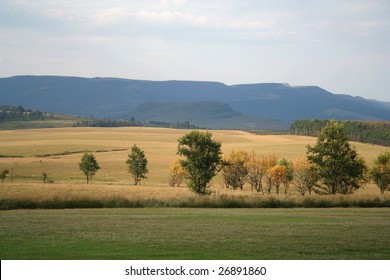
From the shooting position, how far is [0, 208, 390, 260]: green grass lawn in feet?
53.2

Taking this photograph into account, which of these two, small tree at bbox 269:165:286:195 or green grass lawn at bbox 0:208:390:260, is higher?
green grass lawn at bbox 0:208:390:260

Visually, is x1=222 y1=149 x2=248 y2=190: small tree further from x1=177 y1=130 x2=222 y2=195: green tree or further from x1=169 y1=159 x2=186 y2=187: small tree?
x1=177 y1=130 x2=222 y2=195: green tree

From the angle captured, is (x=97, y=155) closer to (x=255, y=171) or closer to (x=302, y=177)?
(x=255, y=171)

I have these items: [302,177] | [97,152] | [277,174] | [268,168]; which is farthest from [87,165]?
[97,152]

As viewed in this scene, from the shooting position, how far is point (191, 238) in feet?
63.9

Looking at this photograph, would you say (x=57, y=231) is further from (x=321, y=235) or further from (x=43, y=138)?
(x=43, y=138)

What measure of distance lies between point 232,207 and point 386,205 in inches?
502

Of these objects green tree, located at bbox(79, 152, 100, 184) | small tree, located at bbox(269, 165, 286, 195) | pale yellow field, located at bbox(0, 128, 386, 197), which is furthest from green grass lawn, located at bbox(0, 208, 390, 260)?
green tree, located at bbox(79, 152, 100, 184)

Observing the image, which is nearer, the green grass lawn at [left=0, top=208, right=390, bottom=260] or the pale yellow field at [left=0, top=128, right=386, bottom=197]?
the green grass lawn at [left=0, top=208, right=390, bottom=260]

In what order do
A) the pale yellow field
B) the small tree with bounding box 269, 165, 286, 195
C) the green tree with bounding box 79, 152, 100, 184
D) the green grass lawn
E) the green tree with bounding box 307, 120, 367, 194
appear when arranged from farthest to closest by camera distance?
1. the pale yellow field
2. the green tree with bounding box 79, 152, 100, 184
3. the small tree with bounding box 269, 165, 286, 195
4. the green tree with bounding box 307, 120, 367, 194
5. the green grass lawn

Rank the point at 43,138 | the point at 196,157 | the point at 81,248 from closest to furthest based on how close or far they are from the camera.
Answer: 1. the point at 81,248
2. the point at 196,157
3. the point at 43,138

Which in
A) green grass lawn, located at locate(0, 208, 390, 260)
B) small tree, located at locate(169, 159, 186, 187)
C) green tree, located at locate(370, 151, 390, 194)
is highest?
green grass lawn, located at locate(0, 208, 390, 260)
